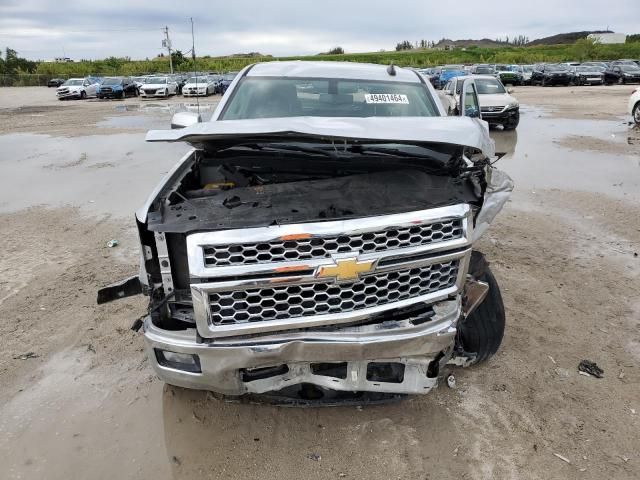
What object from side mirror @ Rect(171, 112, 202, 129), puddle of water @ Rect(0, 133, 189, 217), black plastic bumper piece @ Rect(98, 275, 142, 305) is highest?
side mirror @ Rect(171, 112, 202, 129)

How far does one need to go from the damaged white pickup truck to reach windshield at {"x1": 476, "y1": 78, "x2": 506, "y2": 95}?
13453 millimetres

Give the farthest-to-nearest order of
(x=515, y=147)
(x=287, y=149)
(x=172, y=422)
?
(x=515, y=147)
(x=287, y=149)
(x=172, y=422)

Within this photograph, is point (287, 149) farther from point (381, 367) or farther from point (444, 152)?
point (381, 367)

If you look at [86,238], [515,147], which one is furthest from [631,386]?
[515,147]

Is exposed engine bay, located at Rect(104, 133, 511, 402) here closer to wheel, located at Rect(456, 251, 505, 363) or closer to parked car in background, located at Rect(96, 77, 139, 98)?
wheel, located at Rect(456, 251, 505, 363)

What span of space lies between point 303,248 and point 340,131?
2.17 ft

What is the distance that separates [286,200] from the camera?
107 inches

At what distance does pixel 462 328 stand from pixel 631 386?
116 cm

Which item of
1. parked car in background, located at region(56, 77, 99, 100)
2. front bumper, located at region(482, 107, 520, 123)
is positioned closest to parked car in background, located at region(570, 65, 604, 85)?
front bumper, located at region(482, 107, 520, 123)

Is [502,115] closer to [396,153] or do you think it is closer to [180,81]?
[396,153]

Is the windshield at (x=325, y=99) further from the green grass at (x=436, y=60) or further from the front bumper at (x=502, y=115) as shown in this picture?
the green grass at (x=436, y=60)

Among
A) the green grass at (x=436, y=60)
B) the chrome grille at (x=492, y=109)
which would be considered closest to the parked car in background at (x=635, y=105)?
the chrome grille at (x=492, y=109)

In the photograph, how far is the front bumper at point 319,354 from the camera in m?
2.46

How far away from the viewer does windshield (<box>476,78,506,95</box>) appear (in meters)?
15.4
